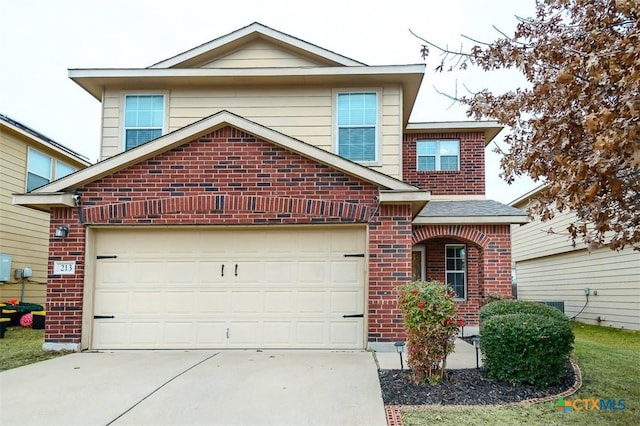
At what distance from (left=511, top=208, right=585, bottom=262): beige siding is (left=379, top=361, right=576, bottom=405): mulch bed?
10.9 m

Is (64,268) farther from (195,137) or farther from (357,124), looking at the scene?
(357,124)

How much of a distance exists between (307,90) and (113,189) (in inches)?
184

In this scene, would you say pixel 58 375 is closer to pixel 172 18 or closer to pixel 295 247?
pixel 295 247

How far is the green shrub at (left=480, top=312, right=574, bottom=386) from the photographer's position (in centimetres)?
584

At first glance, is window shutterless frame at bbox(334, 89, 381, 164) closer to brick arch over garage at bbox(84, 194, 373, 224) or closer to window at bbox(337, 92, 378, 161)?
window at bbox(337, 92, 378, 161)

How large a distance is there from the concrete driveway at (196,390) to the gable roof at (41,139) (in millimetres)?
8399

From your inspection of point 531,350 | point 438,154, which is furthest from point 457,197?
point 531,350

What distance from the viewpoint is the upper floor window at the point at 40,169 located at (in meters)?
14.5

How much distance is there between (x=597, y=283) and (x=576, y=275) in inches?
55.2

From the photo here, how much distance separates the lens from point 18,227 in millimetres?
13977

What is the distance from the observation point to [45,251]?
599 inches

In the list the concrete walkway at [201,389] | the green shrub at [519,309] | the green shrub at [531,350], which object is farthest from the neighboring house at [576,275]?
the concrete walkway at [201,389]

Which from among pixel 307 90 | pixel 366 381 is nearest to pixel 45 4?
pixel 307 90

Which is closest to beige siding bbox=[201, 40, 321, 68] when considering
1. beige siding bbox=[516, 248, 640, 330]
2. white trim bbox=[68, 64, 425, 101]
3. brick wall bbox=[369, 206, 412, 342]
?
white trim bbox=[68, 64, 425, 101]
